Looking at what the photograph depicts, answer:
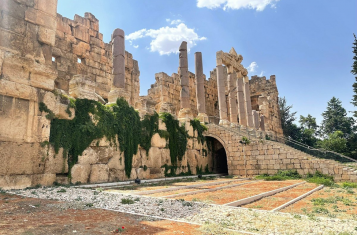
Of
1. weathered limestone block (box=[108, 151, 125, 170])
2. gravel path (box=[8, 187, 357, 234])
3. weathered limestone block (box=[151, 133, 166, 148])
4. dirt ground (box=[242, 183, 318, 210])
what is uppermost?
weathered limestone block (box=[151, 133, 166, 148])

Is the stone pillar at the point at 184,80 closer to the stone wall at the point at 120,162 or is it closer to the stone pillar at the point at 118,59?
the stone wall at the point at 120,162

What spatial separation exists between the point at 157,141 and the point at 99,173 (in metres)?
3.80

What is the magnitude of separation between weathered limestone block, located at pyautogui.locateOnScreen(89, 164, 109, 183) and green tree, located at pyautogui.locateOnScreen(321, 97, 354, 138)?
3287cm

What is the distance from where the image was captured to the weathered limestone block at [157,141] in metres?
12.4

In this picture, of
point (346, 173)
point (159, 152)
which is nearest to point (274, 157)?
point (346, 173)

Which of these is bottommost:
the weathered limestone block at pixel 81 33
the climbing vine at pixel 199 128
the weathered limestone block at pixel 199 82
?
the climbing vine at pixel 199 128

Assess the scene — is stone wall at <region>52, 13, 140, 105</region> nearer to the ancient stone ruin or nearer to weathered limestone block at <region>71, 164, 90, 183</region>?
the ancient stone ruin

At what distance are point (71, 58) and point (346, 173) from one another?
51.2ft

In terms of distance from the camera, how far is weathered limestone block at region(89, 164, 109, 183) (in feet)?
30.2

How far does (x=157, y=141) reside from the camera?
41.5 feet

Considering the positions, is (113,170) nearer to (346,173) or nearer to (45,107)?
(45,107)

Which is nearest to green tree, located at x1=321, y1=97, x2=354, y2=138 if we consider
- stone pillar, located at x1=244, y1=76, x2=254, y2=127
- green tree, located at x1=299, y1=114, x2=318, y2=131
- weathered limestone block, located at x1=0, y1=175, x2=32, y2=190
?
green tree, located at x1=299, y1=114, x2=318, y2=131

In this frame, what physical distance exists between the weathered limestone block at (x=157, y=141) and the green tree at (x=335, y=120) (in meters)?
29.2

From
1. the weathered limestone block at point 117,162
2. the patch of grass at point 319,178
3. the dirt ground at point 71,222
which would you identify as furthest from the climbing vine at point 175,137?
the dirt ground at point 71,222
